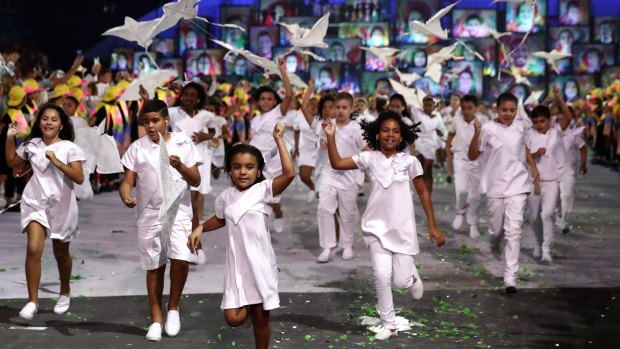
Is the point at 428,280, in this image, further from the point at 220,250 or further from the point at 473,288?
the point at 220,250

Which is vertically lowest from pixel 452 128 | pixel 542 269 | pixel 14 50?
pixel 542 269

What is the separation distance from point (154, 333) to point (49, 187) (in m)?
1.40

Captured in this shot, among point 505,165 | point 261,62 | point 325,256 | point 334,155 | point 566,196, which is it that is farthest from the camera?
point 566,196

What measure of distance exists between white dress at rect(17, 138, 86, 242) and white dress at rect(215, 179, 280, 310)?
1.80 m

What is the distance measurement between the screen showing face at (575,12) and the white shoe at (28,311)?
125 ft

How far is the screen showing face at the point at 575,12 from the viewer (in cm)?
4253

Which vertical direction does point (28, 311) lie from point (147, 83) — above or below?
below

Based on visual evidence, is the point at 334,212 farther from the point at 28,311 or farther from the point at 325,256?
the point at 28,311

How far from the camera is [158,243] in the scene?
670 centimetres

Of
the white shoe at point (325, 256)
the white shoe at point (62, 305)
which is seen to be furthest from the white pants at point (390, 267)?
the white shoe at point (325, 256)

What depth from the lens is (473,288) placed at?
8.36m

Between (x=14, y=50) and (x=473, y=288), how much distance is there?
7.08 meters

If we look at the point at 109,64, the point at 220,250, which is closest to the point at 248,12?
the point at 109,64

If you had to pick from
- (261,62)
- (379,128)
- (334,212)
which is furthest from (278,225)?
(379,128)
